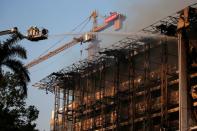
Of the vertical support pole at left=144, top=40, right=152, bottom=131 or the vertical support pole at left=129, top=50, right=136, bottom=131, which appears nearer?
the vertical support pole at left=144, top=40, right=152, bottom=131

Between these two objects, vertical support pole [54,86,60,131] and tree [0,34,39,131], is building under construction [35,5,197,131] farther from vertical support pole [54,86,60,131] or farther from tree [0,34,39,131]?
tree [0,34,39,131]

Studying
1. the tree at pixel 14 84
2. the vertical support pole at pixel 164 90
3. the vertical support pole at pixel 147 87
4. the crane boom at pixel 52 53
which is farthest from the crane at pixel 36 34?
the crane boom at pixel 52 53

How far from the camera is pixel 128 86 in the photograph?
2611 inches

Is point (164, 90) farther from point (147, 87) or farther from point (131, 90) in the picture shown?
point (131, 90)

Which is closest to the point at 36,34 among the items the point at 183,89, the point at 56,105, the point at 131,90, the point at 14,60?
the point at 14,60

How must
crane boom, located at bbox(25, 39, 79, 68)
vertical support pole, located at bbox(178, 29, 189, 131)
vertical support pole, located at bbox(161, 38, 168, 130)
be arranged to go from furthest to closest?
crane boom, located at bbox(25, 39, 79, 68) < vertical support pole, located at bbox(161, 38, 168, 130) < vertical support pole, located at bbox(178, 29, 189, 131)

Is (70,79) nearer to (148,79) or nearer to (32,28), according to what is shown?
(148,79)

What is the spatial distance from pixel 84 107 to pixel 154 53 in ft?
47.0

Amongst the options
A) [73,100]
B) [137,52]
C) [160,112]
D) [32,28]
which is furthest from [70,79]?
[32,28]

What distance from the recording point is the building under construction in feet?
187

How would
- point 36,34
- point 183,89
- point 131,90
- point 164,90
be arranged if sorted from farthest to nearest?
point 131,90 < point 164,90 < point 36,34 < point 183,89

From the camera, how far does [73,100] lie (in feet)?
251

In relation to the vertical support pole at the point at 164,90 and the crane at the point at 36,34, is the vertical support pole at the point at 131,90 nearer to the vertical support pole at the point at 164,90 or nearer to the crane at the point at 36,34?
the vertical support pole at the point at 164,90

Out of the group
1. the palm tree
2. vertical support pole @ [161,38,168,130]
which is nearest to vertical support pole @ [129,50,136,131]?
vertical support pole @ [161,38,168,130]
